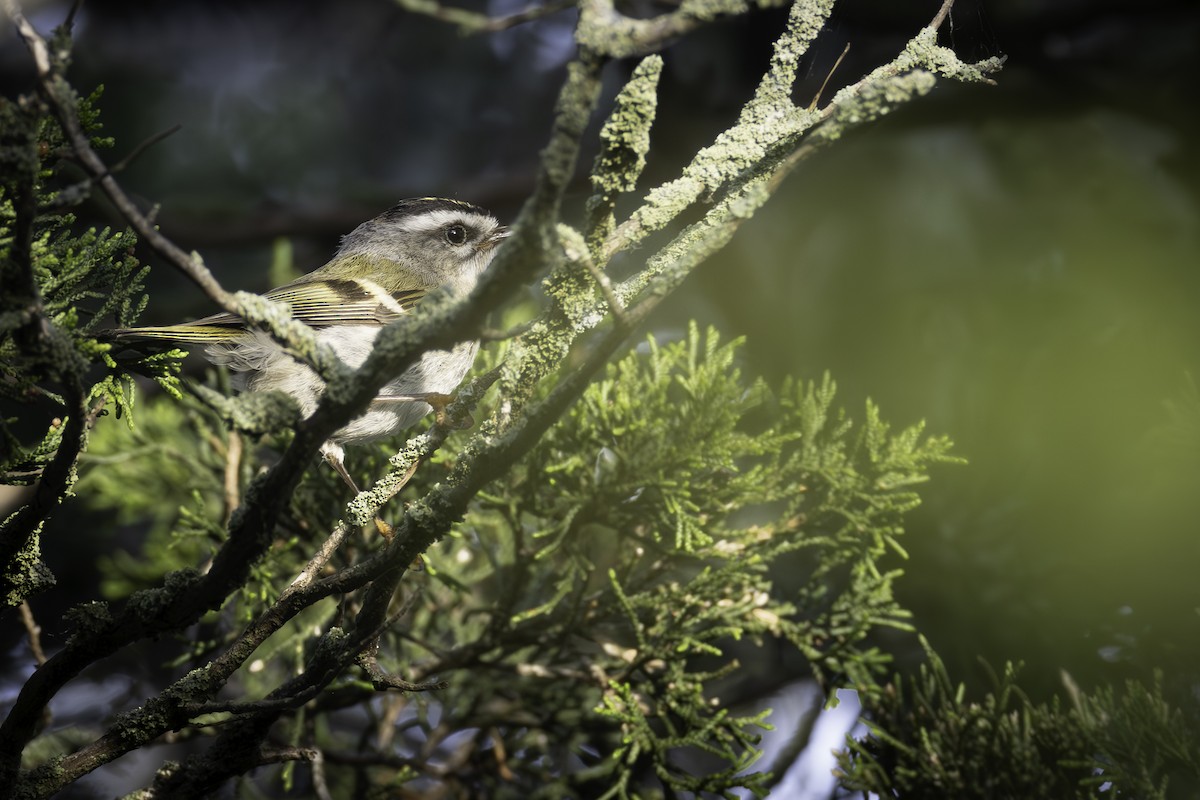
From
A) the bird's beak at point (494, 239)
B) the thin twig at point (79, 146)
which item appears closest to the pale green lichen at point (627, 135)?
the thin twig at point (79, 146)

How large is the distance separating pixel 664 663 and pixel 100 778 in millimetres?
2613

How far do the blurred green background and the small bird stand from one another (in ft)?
2.13

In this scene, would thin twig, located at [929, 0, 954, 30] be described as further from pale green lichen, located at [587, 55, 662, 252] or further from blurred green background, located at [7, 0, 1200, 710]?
pale green lichen, located at [587, 55, 662, 252]

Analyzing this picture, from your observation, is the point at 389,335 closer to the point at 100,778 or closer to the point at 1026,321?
the point at 1026,321

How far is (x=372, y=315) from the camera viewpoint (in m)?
2.65

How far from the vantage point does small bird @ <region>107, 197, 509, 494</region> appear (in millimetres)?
2201

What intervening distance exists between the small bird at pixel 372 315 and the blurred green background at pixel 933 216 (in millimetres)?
651

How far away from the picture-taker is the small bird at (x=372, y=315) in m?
2.20

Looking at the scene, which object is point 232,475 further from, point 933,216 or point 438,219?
point 933,216

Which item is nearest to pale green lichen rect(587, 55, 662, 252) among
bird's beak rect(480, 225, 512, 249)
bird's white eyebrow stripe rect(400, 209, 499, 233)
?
bird's beak rect(480, 225, 512, 249)

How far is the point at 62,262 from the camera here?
1449 mm

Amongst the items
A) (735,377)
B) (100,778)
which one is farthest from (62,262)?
(100,778)

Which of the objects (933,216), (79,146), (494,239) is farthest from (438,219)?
(79,146)

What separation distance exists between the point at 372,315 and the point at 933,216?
190 cm
